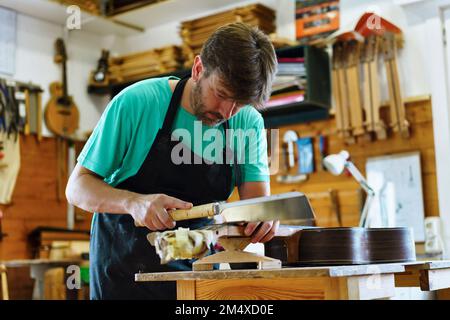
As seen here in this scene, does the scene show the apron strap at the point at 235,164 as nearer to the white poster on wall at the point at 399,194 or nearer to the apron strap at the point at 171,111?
the apron strap at the point at 171,111

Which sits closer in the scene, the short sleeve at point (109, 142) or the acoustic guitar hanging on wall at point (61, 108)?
the short sleeve at point (109, 142)

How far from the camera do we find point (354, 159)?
163 inches

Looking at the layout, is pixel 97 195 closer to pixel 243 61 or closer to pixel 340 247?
pixel 243 61

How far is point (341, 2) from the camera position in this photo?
4.31m

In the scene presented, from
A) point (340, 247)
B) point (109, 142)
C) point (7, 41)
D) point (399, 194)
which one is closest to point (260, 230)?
point (340, 247)

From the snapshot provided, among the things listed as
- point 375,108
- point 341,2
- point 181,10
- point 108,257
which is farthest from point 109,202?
point 181,10

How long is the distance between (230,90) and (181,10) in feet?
11.4

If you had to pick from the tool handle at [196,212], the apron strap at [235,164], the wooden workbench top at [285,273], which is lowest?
the wooden workbench top at [285,273]

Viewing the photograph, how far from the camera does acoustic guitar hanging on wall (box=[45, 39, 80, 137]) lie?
5.11m

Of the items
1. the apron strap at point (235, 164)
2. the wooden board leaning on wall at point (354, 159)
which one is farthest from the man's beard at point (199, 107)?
the wooden board leaning on wall at point (354, 159)

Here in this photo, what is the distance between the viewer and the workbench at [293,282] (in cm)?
138

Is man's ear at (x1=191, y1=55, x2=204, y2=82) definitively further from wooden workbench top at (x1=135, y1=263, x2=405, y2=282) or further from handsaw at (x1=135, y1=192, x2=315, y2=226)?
wooden workbench top at (x1=135, y1=263, x2=405, y2=282)

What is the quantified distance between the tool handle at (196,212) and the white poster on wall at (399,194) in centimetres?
245

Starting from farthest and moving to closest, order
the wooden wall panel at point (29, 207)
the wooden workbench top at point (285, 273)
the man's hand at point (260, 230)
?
the wooden wall panel at point (29, 207)
the man's hand at point (260, 230)
the wooden workbench top at point (285, 273)
